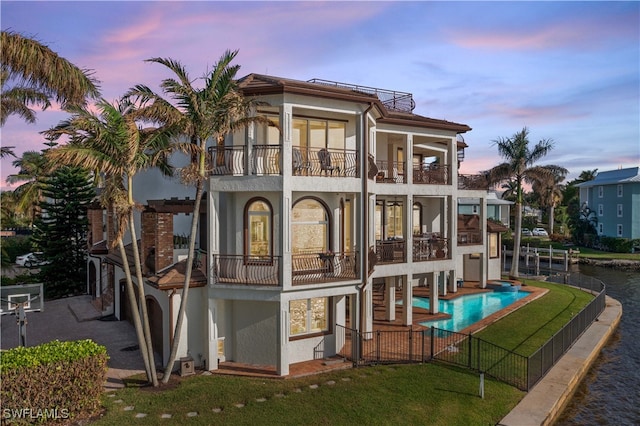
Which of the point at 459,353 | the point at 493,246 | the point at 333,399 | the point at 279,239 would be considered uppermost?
the point at 279,239

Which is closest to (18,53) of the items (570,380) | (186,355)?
(186,355)

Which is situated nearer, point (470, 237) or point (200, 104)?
point (200, 104)

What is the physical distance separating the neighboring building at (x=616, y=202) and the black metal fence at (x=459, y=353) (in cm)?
5183

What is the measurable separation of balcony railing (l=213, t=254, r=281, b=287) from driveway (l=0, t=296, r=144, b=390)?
4.41 metres

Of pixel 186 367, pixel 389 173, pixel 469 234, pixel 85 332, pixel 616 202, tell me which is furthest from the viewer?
pixel 616 202

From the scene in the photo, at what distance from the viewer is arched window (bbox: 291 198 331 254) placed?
1560cm

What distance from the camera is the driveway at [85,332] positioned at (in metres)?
14.9

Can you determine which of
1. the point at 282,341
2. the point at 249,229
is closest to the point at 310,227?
the point at 249,229

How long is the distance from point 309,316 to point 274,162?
5.95 metres

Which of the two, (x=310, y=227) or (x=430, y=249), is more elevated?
(x=310, y=227)

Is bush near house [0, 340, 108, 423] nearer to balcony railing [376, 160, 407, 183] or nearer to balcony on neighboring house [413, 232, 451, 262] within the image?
balcony railing [376, 160, 407, 183]

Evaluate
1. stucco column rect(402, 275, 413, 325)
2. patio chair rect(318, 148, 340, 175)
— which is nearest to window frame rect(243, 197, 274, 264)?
patio chair rect(318, 148, 340, 175)

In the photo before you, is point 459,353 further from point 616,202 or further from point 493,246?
point 616,202

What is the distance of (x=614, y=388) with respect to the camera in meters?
15.8
